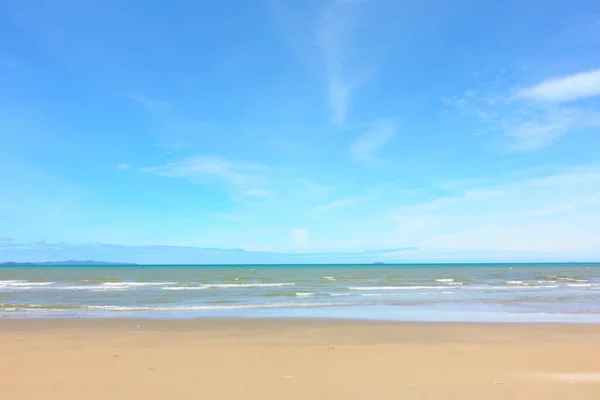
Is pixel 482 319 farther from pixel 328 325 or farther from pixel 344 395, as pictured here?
pixel 344 395

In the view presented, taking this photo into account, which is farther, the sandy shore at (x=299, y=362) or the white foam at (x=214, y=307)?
the white foam at (x=214, y=307)

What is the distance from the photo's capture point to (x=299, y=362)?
27.9ft

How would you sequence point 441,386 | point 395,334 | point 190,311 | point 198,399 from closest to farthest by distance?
point 198,399, point 441,386, point 395,334, point 190,311

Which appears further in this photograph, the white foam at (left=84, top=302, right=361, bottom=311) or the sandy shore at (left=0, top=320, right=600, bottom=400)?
the white foam at (left=84, top=302, right=361, bottom=311)

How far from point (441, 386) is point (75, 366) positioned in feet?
21.8

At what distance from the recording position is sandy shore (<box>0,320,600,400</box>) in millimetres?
6484

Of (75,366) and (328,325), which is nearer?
(75,366)

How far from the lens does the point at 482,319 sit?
15.8m

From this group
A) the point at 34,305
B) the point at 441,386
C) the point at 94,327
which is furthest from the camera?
the point at 34,305

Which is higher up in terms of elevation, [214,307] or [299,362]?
[214,307]

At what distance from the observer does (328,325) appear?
1434cm

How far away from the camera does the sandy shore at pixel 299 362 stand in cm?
648

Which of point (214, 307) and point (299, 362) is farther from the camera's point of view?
point (214, 307)

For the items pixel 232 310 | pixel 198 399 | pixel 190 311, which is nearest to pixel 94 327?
pixel 190 311
